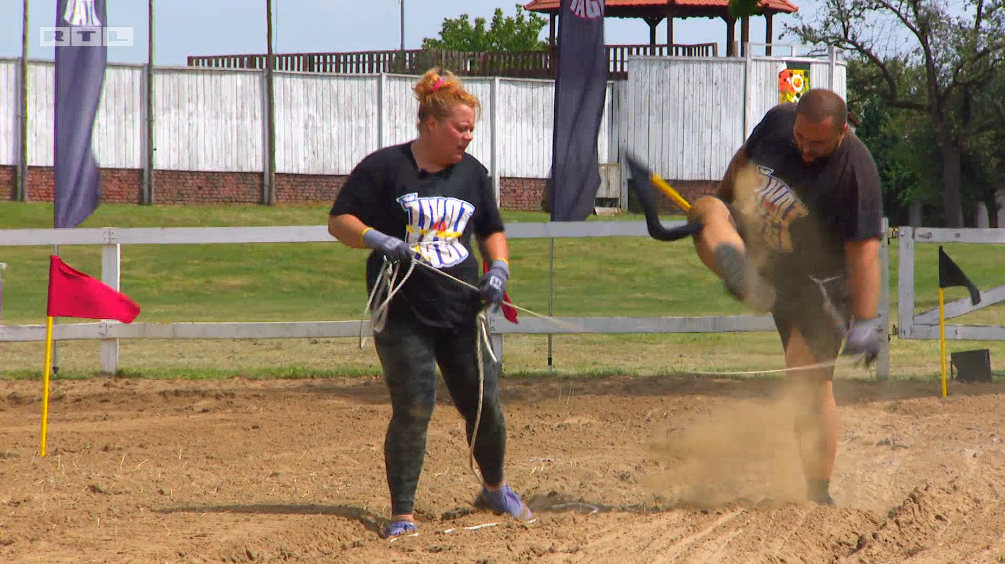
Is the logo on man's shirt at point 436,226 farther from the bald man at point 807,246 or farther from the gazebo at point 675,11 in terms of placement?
the gazebo at point 675,11

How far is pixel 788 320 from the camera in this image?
508cm

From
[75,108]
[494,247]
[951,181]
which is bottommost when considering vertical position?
[494,247]

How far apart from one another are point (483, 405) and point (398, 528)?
0.65 metres

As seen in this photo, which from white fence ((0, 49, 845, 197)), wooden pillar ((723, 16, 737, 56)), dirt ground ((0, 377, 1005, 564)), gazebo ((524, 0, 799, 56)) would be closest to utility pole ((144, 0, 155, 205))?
white fence ((0, 49, 845, 197))

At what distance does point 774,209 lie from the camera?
16.1 ft

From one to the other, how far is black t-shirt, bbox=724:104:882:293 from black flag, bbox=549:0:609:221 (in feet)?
19.2

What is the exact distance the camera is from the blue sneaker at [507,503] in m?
4.95

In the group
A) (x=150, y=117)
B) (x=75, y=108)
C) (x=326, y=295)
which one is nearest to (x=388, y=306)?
(x=75, y=108)

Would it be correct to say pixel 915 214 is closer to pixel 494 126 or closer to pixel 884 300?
pixel 494 126

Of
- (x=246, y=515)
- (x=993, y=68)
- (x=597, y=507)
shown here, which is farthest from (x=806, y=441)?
(x=993, y=68)

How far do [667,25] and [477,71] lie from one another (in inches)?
213

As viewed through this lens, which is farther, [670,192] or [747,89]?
[747,89]

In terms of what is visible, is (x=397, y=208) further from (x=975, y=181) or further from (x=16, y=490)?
(x=975, y=181)

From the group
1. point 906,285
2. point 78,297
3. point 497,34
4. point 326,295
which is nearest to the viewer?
point 78,297
